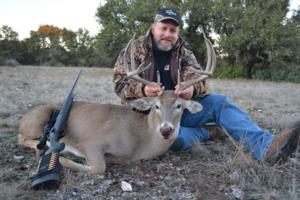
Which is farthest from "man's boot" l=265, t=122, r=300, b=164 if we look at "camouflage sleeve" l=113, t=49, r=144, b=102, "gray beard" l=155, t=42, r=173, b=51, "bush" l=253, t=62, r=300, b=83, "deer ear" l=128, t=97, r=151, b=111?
"bush" l=253, t=62, r=300, b=83

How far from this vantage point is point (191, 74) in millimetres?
4770

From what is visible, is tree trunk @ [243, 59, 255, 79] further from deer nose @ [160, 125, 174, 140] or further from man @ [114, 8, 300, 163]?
deer nose @ [160, 125, 174, 140]

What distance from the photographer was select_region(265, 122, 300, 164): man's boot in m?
3.61

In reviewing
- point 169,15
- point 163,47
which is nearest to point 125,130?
point 163,47

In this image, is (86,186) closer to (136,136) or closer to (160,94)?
(136,136)

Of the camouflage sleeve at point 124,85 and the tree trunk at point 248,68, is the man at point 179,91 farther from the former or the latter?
the tree trunk at point 248,68

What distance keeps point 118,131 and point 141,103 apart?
15.3 inches

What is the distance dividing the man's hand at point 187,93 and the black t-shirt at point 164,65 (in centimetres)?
52

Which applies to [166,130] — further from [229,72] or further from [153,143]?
[229,72]

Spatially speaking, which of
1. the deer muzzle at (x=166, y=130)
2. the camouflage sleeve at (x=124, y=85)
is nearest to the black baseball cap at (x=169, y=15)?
the camouflage sleeve at (x=124, y=85)

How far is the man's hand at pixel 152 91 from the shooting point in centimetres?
413

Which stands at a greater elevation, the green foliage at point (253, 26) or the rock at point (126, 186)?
the green foliage at point (253, 26)

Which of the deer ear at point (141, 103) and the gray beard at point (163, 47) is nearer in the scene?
A: the deer ear at point (141, 103)

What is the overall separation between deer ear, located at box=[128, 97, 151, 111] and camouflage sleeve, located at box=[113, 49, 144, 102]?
0.13 metres
